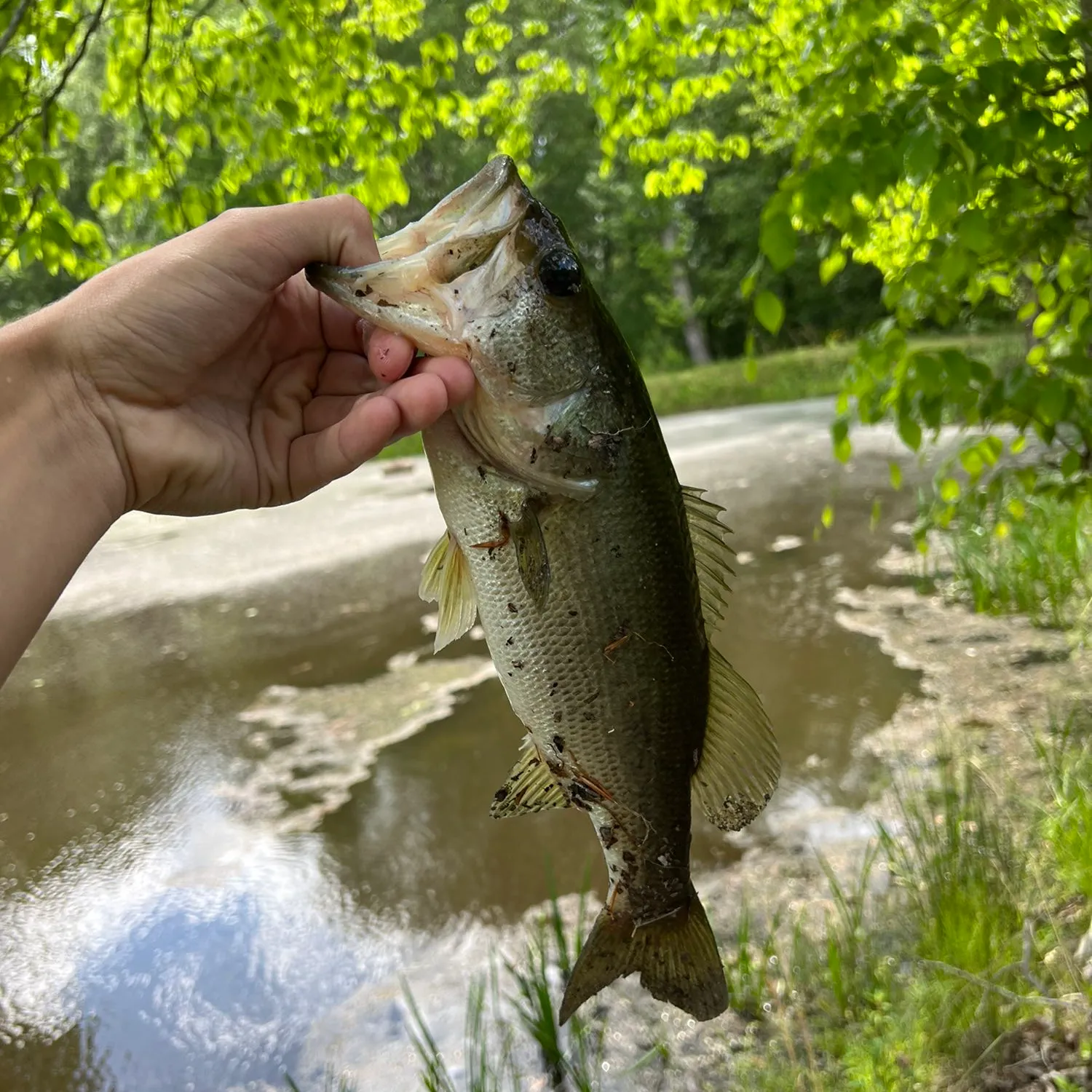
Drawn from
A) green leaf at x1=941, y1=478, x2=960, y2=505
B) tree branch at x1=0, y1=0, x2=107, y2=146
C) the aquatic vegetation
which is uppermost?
tree branch at x1=0, y1=0, x2=107, y2=146

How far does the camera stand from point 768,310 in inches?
93.2

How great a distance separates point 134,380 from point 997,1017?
9.02ft

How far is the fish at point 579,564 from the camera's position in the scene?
1.42m

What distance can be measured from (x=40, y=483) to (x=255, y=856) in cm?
322

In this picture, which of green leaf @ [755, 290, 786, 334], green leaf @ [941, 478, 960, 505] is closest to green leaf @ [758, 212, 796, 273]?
green leaf @ [755, 290, 786, 334]

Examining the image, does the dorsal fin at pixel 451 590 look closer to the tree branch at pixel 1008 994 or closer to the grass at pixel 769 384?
the tree branch at pixel 1008 994

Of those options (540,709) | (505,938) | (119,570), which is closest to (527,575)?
(540,709)

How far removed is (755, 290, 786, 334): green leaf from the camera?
2332 millimetres

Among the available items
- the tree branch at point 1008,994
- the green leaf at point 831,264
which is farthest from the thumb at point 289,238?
the tree branch at point 1008,994

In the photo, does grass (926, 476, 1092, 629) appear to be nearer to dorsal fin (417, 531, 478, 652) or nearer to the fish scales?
the fish scales

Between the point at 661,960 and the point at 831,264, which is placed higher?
the point at 831,264

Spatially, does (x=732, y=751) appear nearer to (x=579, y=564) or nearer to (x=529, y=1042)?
(x=579, y=564)

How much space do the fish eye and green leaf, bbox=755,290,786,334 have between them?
102cm

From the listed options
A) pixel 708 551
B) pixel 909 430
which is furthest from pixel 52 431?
pixel 909 430
